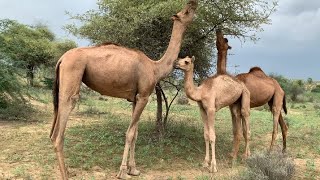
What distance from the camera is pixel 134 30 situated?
1123cm

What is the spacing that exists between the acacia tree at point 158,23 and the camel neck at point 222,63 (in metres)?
0.97

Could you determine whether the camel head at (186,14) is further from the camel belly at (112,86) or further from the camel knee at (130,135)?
the camel knee at (130,135)

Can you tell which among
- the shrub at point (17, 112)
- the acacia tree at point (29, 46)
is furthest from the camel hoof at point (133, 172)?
the acacia tree at point (29, 46)

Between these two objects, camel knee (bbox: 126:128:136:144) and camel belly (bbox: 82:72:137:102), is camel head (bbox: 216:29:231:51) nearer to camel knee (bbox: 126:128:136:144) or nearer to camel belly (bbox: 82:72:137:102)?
camel belly (bbox: 82:72:137:102)

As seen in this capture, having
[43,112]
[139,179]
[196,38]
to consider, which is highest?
[196,38]

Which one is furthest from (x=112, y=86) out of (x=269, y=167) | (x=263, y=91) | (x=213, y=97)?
(x=263, y=91)

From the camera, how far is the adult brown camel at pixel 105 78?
775 centimetres

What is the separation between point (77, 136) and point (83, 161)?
2833mm

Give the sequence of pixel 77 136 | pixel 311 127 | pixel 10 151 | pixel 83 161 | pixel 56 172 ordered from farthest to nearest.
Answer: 1. pixel 311 127
2. pixel 77 136
3. pixel 10 151
4. pixel 83 161
5. pixel 56 172

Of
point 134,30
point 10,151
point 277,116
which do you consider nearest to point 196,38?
point 134,30

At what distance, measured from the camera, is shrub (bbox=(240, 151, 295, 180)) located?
7827 mm

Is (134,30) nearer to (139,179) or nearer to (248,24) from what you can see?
(248,24)

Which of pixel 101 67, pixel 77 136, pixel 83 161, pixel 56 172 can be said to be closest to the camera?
pixel 101 67

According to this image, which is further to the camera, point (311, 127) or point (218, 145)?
point (311, 127)
